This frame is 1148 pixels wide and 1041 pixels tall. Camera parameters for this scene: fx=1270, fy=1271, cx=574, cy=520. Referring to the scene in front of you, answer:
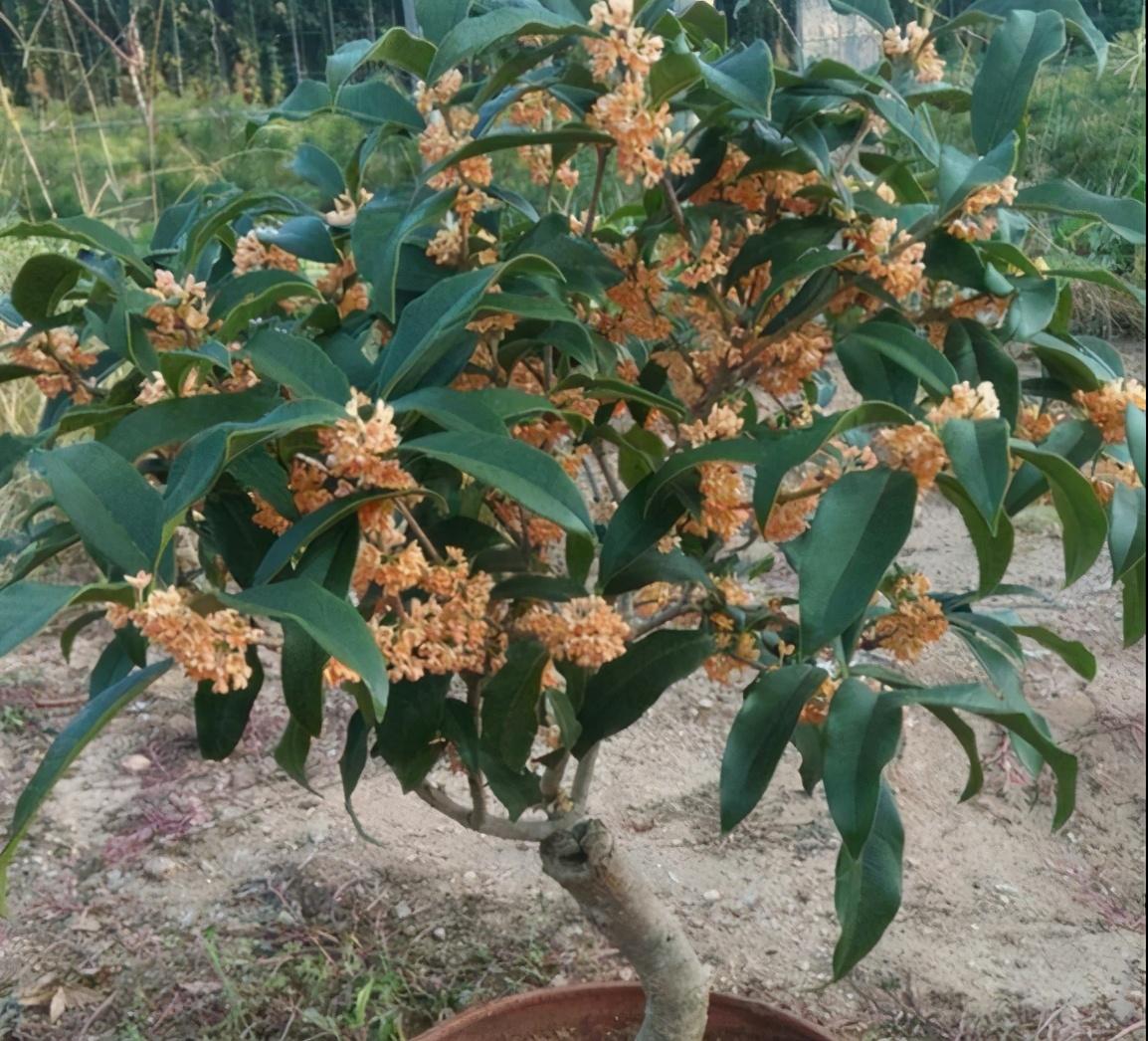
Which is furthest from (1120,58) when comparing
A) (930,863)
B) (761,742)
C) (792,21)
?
(761,742)

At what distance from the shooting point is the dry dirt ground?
5.12ft

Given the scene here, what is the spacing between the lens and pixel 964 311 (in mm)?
917

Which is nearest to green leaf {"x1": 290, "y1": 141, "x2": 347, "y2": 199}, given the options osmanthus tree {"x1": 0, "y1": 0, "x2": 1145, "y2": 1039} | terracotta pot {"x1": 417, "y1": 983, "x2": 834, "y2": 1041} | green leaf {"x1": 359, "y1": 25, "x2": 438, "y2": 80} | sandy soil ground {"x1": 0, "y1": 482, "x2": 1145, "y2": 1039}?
osmanthus tree {"x1": 0, "y1": 0, "x2": 1145, "y2": 1039}

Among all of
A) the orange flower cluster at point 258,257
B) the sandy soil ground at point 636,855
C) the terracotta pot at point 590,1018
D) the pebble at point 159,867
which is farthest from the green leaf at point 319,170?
the pebble at point 159,867

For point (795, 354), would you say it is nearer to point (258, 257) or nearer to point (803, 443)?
point (803, 443)

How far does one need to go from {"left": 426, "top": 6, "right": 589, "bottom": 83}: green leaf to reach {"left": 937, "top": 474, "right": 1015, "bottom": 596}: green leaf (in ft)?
1.19

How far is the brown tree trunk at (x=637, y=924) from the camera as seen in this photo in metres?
1.17

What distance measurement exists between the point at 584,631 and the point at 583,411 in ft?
0.74

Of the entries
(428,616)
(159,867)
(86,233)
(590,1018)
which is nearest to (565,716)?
(428,616)

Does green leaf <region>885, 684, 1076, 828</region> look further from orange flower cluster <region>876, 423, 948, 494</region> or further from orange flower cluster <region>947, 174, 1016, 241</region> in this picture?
orange flower cluster <region>947, 174, 1016, 241</region>

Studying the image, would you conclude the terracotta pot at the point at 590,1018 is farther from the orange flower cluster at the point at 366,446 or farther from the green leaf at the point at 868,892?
the orange flower cluster at the point at 366,446

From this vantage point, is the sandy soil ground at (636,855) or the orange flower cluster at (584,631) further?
the sandy soil ground at (636,855)

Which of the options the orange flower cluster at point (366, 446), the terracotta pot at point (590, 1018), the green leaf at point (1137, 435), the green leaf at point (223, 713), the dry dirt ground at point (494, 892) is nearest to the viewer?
the green leaf at point (1137, 435)

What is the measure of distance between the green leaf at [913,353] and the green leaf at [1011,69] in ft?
0.53
